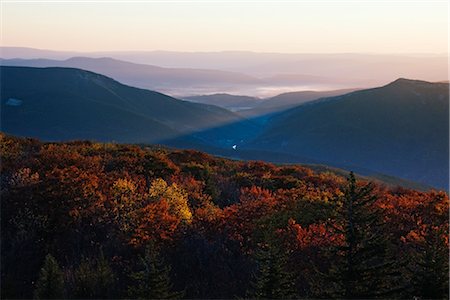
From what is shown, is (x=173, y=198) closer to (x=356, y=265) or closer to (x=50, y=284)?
(x=50, y=284)

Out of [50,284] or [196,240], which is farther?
[196,240]

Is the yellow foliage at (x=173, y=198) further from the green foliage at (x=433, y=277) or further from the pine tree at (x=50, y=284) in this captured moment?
the green foliage at (x=433, y=277)

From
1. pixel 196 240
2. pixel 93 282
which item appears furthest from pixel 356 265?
pixel 93 282

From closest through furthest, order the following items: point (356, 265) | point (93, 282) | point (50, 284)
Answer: point (356, 265) < point (50, 284) < point (93, 282)

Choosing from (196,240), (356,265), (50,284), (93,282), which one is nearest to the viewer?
(356,265)

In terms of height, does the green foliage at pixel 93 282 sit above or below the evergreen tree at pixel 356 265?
below

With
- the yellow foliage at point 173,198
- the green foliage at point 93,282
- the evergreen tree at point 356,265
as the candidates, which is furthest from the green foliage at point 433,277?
the yellow foliage at point 173,198

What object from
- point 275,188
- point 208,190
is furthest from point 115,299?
point 275,188

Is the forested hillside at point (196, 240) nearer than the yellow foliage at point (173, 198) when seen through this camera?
Yes

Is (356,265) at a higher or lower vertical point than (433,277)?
higher

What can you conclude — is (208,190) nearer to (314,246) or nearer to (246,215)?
(246,215)
